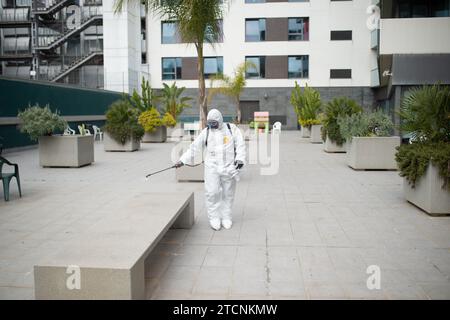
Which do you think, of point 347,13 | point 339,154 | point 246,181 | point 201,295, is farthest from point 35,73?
point 201,295

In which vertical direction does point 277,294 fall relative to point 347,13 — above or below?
below

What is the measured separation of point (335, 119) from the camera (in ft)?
57.0

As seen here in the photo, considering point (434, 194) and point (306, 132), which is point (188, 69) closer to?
point (306, 132)

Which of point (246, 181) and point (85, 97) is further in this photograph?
point (85, 97)

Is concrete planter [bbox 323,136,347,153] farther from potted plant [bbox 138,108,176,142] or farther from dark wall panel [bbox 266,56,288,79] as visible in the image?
dark wall panel [bbox 266,56,288,79]

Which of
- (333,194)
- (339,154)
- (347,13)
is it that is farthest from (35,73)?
(333,194)

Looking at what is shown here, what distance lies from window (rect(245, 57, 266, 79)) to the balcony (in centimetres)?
1355

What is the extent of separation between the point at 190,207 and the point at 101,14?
3462 centimetres

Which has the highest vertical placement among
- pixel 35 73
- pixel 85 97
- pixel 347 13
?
pixel 347 13

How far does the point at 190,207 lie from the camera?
696cm

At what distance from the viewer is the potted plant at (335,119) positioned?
17188 mm
